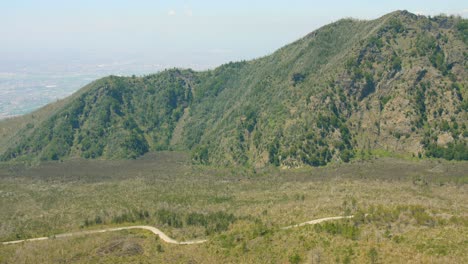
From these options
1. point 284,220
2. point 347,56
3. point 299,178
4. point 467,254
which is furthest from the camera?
point 347,56

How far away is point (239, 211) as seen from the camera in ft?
346

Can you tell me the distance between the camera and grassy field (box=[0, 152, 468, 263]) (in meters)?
74.6

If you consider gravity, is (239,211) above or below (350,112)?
below

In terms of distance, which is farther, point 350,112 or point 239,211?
point 350,112

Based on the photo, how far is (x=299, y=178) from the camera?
140 meters

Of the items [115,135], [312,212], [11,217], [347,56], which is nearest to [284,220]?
[312,212]

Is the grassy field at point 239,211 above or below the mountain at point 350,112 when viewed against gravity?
below

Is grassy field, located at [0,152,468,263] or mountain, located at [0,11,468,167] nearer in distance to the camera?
grassy field, located at [0,152,468,263]

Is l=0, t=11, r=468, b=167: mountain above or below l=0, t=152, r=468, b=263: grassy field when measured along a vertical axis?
above

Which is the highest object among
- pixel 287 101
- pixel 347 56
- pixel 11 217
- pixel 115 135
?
pixel 347 56

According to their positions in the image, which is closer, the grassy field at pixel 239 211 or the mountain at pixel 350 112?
the grassy field at pixel 239 211

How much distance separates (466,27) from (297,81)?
6735cm

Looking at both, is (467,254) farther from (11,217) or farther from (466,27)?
(466,27)

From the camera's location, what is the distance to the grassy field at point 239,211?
245ft
